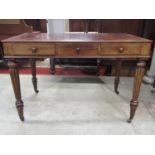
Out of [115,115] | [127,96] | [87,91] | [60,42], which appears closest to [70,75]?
[87,91]

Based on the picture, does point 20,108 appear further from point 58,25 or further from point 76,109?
point 58,25

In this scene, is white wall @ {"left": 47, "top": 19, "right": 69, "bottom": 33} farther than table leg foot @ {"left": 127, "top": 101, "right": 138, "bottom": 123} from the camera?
Yes

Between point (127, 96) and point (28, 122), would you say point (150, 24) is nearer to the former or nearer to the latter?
point (127, 96)

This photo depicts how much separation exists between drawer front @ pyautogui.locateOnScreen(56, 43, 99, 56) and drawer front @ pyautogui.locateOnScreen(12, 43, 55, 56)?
0.20ft

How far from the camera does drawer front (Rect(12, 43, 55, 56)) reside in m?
1.20

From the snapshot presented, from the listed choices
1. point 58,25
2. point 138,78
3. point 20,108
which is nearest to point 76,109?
point 20,108

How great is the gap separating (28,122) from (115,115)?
2.75ft

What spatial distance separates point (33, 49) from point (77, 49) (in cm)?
34

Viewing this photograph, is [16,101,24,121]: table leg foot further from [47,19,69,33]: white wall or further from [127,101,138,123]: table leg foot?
[47,19,69,33]: white wall

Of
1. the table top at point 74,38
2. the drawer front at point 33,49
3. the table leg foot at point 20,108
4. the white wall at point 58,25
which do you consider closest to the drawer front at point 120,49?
the table top at point 74,38

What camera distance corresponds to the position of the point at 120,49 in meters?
1.21

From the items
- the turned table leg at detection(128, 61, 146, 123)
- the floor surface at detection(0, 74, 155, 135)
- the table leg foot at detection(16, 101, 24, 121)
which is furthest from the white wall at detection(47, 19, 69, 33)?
the turned table leg at detection(128, 61, 146, 123)

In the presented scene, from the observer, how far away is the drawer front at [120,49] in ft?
3.95

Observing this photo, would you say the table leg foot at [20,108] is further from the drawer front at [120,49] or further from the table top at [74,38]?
the drawer front at [120,49]
